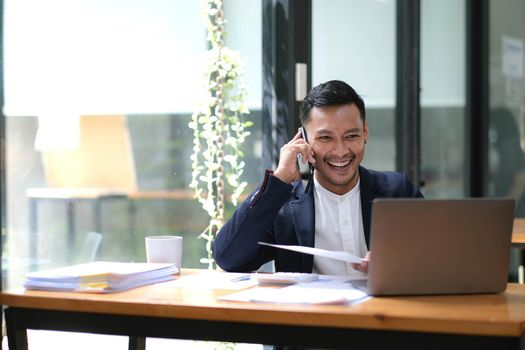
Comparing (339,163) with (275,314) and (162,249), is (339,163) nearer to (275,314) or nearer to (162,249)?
(162,249)

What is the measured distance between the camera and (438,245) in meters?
2.03

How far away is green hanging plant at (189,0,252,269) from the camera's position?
11.5 ft

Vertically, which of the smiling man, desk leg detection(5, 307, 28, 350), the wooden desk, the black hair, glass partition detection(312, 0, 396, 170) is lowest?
desk leg detection(5, 307, 28, 350)

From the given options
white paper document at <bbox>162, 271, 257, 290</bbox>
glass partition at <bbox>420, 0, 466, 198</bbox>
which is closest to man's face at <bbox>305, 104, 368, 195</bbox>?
white paper document at <bbox>162, 271, 257, 290</bbox>

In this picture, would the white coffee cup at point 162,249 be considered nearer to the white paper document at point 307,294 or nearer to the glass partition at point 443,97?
the white paper document at point 307,294

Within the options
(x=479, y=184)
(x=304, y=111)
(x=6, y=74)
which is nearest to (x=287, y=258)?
(x=304, y=111)

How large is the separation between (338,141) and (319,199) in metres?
0.22

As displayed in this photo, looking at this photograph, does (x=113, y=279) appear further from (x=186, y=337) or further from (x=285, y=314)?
(x=285, y=314)

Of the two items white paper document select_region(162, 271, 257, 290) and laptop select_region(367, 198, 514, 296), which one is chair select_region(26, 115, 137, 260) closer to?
white paper document select_region(162, 271, 257, 290)

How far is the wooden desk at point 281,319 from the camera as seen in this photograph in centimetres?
176

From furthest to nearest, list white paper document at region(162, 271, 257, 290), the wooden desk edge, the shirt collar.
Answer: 1. the shirt collar
2. white paper document at region(162, 271, 257, 290)
3. the wooden desk edge

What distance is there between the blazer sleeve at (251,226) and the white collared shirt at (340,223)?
16 centimetres

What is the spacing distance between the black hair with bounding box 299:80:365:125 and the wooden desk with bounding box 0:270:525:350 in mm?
816

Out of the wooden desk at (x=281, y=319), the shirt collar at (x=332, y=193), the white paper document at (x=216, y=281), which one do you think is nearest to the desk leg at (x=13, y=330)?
the wooden desk at (x=281, y=319)
